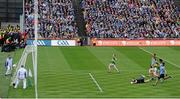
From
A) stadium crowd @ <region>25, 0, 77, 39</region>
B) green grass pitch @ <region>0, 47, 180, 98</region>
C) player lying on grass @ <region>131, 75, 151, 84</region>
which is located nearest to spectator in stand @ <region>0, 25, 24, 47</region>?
green grass pitch @ <region>0, 47, 180, 98</region>

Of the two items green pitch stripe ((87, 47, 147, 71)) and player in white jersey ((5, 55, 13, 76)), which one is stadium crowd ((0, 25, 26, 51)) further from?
player in white jersey ((5, 55, 13, 76))

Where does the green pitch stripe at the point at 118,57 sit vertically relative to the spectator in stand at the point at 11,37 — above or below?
below

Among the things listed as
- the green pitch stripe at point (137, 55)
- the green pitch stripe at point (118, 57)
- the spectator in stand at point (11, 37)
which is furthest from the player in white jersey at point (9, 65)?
the spectator in stand at point (11, 37)

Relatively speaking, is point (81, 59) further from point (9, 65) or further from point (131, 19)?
point (131, 19)

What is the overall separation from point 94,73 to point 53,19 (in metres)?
25.7

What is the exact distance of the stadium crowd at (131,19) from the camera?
69.1 m

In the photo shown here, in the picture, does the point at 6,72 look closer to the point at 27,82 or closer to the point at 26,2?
the point at 27,82

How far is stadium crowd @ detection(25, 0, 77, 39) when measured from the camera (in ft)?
220

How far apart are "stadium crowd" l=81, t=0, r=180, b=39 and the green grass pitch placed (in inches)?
217

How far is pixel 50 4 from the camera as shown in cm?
7256

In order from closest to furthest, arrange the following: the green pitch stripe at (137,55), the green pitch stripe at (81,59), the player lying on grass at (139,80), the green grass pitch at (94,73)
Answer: the green grass pitch at (94,73), the player lying on grass at (139,80), the green pitch stripe at (81,59), the green pitch stripe at (137,55)

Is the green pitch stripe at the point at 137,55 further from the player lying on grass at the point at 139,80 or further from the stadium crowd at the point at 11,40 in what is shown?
the stadium crowd at the point at 11,40

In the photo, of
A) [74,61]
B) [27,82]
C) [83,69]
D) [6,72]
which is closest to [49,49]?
[74,61]

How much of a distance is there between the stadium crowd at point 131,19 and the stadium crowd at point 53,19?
87.4 inches
